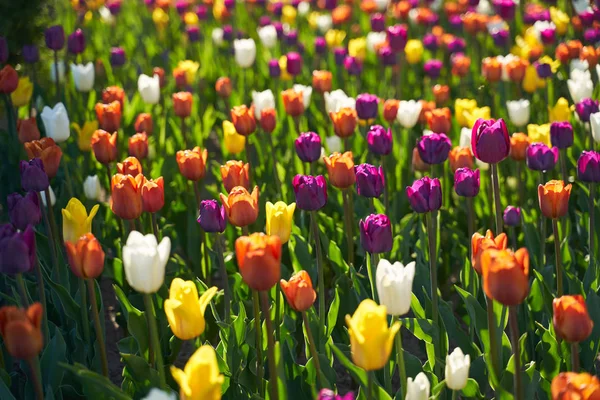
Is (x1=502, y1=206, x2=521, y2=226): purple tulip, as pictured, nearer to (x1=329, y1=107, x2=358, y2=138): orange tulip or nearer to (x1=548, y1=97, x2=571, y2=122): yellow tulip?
(x1=329, y1=107, x2=358, y2=138): orange tulip

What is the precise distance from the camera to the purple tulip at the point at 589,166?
299 centimetres

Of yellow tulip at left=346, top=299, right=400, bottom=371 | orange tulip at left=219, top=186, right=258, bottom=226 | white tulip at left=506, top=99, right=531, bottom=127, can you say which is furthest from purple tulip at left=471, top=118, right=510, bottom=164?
white tulip at left=506, top=99, right=531, bottom=127

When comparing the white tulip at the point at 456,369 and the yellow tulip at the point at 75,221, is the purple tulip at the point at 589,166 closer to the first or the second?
the white tulip at the point at 456,369

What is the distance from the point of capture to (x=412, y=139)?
4.75 metres

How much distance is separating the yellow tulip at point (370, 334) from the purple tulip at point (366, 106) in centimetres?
221

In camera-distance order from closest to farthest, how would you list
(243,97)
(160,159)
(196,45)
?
(160,159)
(243,97)
(196,45)

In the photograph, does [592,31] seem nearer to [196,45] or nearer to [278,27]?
A: [278,27]

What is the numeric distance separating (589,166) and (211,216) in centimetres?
137

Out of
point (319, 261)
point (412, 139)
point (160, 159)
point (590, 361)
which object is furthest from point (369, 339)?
point (412, 139)

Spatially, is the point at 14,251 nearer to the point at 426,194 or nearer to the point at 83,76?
the point at 426,194

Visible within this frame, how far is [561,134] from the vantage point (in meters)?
3.39

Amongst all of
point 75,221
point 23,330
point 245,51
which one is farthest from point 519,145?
point 245,51

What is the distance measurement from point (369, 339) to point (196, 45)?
5573 millimetres

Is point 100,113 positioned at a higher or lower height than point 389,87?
higher
